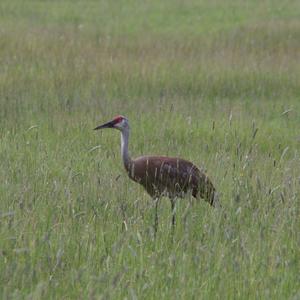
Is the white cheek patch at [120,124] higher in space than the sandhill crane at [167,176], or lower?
higher

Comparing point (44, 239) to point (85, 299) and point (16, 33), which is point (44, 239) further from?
point (16, 33)

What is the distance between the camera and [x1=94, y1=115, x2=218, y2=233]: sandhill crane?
693 cm

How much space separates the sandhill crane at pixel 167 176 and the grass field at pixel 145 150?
112mm

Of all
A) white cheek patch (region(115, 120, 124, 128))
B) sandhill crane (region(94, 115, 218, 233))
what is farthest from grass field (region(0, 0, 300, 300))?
white cheek patch (region(115, 120, 124, 128))

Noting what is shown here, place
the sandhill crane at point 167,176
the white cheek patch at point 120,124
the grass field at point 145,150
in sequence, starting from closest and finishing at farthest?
the grass field at point 145,150 < the sandhill crane at point 167,176 < the white cheek patch at point 120,124

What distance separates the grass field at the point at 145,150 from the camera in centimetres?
499

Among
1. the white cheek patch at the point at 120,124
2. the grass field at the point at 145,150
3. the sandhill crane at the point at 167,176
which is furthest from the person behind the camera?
the white cheek patch at the point at 120,124

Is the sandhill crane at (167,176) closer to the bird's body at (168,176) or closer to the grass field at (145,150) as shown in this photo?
the bird's body at (168,176)

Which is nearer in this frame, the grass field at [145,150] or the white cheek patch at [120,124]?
the grass field at [145,150]

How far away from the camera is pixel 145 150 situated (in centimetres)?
862

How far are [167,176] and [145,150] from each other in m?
1.52

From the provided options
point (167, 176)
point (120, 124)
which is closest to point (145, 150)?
point (120, 124)

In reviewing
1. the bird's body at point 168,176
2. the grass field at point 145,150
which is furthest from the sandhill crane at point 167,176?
the grass field at point 145,150

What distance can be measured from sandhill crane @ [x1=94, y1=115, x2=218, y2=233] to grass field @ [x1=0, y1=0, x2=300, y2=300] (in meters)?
0.11
